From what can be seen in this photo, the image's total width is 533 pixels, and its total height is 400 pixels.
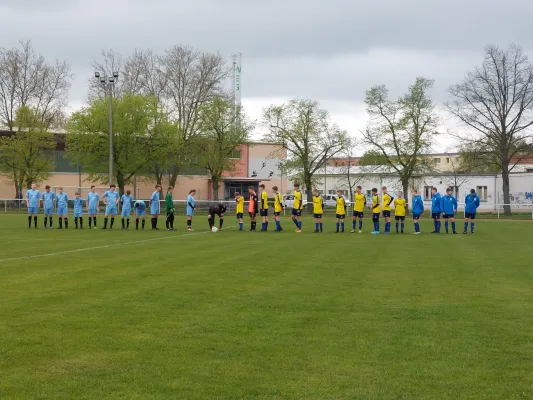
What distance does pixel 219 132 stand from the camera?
63219mm

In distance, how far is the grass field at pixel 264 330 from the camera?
5.54 m

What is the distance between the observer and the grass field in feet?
18.2

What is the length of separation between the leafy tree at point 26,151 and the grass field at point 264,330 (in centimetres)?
4826

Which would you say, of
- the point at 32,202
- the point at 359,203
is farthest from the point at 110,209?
the point at 359,203

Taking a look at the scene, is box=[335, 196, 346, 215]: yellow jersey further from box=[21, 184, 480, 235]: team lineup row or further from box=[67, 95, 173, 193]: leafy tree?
box=[67, 95, 173, 193]: leafy tree

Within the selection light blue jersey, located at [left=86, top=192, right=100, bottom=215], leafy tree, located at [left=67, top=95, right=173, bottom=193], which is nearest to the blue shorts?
light blue jersey, located at [left=86, top=192, right=100, bottom=215]

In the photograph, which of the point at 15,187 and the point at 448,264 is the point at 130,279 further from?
the point at 15,187

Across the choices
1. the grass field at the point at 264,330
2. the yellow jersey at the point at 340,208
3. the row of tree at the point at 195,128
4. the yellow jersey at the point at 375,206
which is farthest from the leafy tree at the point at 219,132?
the grass field at the point at 264,330

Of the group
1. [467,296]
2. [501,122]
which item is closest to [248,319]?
[467,296]

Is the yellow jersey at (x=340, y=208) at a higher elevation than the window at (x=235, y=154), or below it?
below

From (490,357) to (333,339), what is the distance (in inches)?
64.0

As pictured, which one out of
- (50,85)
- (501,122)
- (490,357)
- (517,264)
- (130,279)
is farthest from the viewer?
(50,85)

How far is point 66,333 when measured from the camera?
7.31m

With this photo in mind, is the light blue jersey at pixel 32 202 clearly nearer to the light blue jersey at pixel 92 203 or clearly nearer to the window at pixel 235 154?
the light blue jersey at pixel 92 203
